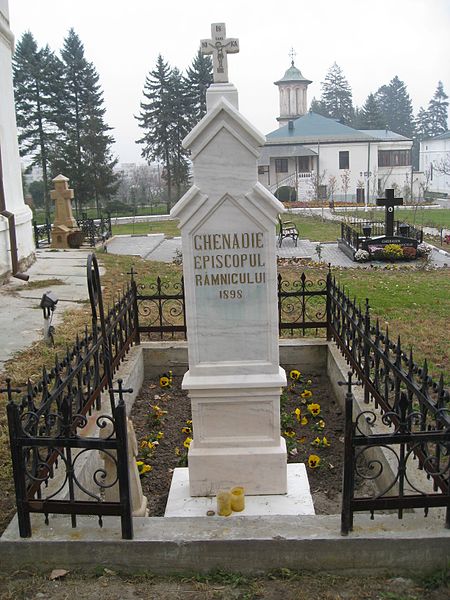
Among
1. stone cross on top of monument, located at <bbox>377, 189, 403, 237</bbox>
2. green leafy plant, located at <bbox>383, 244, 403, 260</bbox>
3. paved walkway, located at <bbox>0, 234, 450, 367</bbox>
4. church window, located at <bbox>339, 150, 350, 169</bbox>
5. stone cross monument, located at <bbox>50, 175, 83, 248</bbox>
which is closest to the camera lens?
paved walkway, located at <bbox>0, 234, 450, 367</bbox>

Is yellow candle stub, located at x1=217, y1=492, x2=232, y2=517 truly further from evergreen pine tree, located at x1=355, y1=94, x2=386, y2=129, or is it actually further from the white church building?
evergreen pine tree, located at x1=355, y1=94, x2=386, y2=129

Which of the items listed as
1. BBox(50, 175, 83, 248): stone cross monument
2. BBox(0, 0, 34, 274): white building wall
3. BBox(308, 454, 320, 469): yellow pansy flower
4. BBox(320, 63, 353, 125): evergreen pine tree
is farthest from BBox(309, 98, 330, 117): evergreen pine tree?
BBox(308, 454, 320, 469): yellow pansy flower

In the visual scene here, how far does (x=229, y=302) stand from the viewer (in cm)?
435

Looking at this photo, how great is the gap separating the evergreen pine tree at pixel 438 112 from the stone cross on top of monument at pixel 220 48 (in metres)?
105

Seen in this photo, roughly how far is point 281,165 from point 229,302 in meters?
55.0

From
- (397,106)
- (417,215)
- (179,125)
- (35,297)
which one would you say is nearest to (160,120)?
(179,125)

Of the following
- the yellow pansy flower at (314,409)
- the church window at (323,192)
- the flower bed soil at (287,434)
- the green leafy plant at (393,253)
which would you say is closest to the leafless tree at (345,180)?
the church window at (323,192)

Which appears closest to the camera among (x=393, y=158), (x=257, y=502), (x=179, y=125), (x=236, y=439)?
(x=257, y=502)

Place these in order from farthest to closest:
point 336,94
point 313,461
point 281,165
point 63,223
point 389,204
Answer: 1. point 336,94
2. point 281,165
3. point 63,223
4. point 389,204
5. point 313,461

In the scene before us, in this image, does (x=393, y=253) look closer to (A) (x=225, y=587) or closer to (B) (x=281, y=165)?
(A) (x=225, y=587)

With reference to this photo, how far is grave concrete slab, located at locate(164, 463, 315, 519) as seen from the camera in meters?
4.22

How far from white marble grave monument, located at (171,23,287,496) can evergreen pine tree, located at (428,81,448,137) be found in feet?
347

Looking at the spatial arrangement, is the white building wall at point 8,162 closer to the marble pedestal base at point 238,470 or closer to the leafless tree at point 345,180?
the marble pedestal base at point 238,470

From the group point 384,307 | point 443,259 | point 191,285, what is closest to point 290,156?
point 443,259
